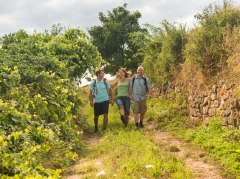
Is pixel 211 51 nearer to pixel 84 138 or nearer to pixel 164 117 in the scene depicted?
pixel 164 117

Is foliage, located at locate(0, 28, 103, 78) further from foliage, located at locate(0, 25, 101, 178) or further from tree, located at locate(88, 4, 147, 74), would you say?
tree, located at locate(88, 4, 147, 74)

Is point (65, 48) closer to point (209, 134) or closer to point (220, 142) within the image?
point (209, 134)

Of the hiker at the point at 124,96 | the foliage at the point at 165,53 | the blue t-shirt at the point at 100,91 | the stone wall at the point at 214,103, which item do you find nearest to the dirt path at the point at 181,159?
the stone wall at the point at 214,103

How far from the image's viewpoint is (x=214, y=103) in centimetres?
1062

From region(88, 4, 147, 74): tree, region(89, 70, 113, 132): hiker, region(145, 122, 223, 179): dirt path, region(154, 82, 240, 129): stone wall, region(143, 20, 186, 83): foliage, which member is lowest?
region(145, 122, 223, 179): dirt path

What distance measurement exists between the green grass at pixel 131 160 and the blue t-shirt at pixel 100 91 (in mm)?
1749

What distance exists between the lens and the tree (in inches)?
1260

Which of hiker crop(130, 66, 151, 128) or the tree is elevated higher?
the tree

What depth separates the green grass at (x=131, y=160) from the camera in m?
6.43

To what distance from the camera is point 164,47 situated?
16156 mm

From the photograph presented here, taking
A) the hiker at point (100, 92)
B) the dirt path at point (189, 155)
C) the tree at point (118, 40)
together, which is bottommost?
the dirt path at point (189, 155)

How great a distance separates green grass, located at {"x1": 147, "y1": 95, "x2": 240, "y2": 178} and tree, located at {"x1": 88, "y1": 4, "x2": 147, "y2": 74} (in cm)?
1819

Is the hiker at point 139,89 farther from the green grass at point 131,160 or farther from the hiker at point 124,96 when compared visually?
the green grass at point 131,160

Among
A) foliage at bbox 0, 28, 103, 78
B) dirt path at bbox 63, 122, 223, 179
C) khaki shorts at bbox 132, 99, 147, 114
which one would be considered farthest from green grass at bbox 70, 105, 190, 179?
foliage at bbox 0, 28, 103, 78
